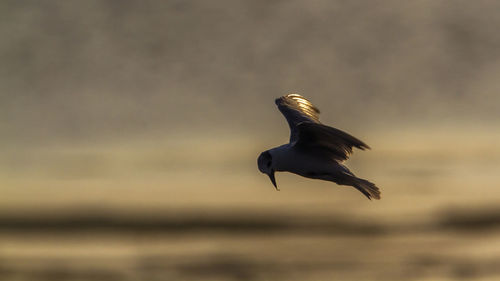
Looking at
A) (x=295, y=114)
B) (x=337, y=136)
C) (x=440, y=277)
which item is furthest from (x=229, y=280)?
(x=337, y=136)

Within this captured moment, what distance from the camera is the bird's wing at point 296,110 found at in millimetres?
19656

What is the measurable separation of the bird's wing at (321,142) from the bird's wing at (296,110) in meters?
0.75

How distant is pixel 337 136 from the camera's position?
58.4 feet

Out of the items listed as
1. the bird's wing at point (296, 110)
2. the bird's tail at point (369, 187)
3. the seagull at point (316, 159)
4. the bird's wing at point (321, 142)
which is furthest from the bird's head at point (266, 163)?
the bird's tail at point (369, 187)

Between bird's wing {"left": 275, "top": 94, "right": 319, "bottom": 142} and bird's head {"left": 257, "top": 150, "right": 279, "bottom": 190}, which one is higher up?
bird's wing {"left": 275, "top": 94, "right": 319, "bottom": 142}

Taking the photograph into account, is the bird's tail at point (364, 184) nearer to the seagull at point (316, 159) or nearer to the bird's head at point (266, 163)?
the seagull at point (316, 159)

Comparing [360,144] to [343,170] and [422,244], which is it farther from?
[422,244]

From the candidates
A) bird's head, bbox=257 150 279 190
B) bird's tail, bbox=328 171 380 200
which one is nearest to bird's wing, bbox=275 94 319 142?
bird's head, bbox=257 150 279 190

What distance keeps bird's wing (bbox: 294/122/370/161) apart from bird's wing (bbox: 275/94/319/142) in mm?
754

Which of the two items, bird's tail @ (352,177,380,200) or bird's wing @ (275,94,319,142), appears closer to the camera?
bird's tail @ (352,177,380,200)

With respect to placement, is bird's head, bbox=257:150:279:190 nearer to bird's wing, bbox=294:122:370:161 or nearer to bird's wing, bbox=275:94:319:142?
bird's wing, bbox=294:122:370:161

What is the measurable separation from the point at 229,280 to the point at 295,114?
9372 mm

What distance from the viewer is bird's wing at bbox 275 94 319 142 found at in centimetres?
1966

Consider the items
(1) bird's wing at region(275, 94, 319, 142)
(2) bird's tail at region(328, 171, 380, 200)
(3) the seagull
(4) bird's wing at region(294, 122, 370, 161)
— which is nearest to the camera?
(4) bird's wing at region(294, 122, 370, 161)
